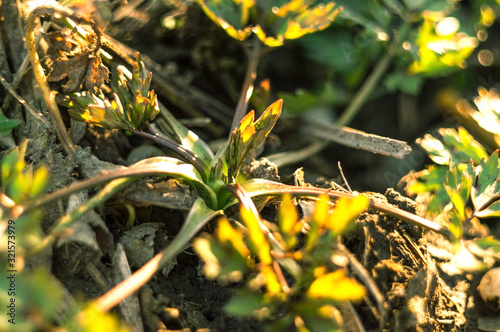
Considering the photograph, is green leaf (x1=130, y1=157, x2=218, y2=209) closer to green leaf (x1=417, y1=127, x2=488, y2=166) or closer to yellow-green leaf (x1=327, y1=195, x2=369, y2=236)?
yellow-green leaf (x1=327, y1=195, x2=369, y2=236)

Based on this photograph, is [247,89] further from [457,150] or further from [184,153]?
[457,150]

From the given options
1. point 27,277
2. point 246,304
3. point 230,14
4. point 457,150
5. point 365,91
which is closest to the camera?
point 27,277

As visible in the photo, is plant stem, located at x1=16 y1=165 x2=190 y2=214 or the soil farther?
the soil

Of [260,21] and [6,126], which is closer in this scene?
[6,126]

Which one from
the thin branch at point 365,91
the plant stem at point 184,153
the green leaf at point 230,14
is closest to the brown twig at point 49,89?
the plant stem at point 184,153

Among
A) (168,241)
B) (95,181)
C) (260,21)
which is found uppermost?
(260,21)

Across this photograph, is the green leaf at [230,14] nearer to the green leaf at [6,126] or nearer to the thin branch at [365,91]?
the thin branch at [365,91]

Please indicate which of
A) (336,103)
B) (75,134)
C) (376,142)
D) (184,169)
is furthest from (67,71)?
(336,103)

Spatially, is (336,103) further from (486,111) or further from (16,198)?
(16,198)

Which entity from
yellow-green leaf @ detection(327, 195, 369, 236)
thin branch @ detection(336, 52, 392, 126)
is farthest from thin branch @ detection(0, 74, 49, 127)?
thin branch @ detection(336, 52, 392, 126)

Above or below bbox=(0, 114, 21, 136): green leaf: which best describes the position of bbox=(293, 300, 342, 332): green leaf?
below

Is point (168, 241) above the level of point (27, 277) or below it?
below

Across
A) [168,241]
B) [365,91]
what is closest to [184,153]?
[168,241]
